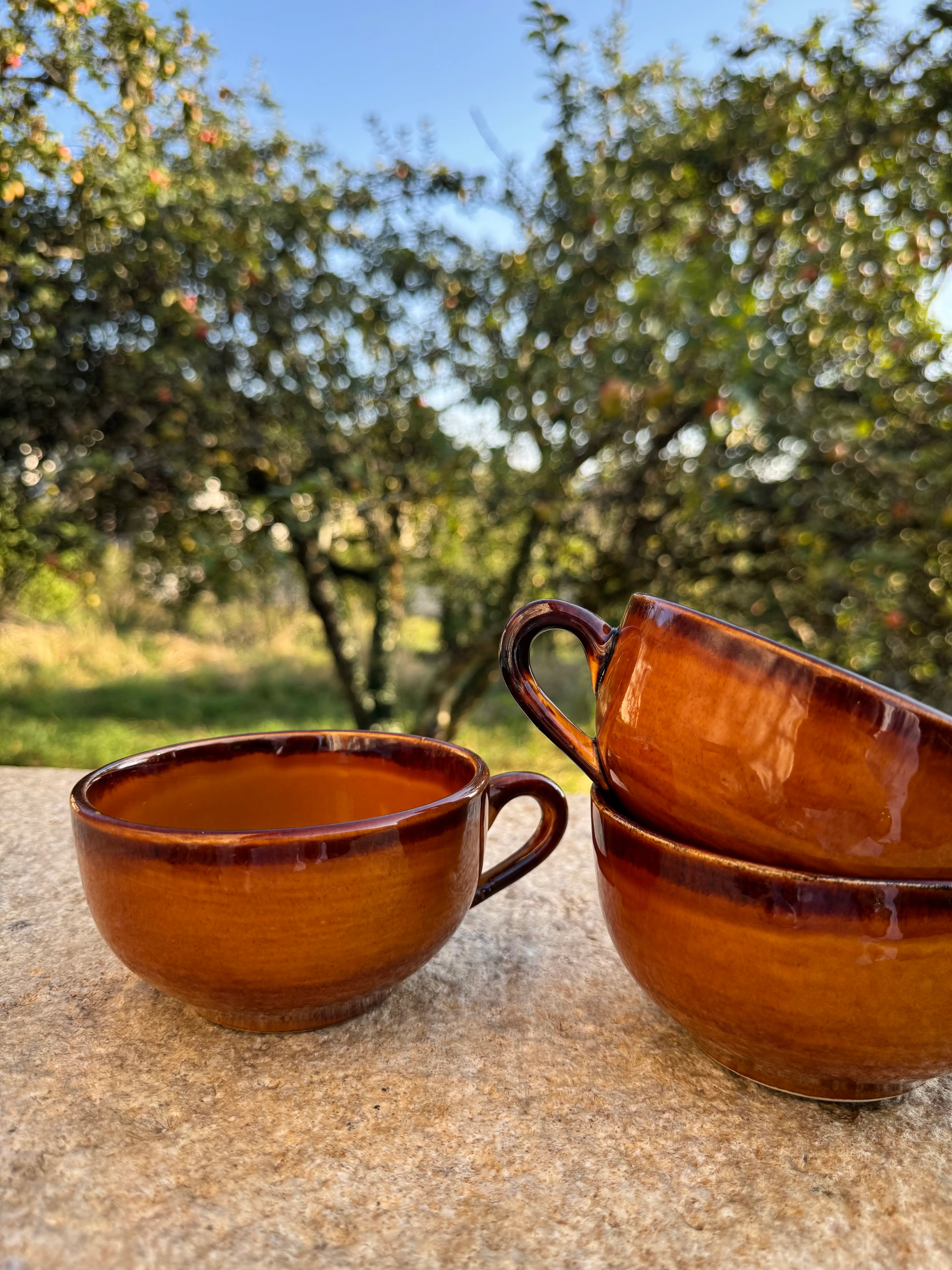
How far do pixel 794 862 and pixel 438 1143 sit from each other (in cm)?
22

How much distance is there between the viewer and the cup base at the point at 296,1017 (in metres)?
0.47

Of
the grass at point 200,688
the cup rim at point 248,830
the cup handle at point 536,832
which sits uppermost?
the cup rim at point 248,830

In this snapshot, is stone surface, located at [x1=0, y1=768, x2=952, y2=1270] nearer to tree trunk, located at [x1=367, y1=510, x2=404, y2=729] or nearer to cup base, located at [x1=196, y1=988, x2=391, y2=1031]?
cup base, located at [x1=196, y1=988, x2=391, y2=1031]

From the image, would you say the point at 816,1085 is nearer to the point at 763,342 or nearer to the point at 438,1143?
the point at 438,1143

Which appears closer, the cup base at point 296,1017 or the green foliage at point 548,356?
the cup base at point 296,1017

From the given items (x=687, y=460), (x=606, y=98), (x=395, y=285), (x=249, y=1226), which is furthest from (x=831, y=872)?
(x=395, y=285)

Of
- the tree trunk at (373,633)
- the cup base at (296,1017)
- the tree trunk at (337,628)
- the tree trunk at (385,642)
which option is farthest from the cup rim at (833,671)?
the tree trunk at (385,642)

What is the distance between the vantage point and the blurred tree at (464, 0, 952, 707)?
188 centimetres

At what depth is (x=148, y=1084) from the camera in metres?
0.45

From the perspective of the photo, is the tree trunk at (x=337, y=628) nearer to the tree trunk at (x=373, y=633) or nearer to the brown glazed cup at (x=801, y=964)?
the tree trunk at (x=373, y=633)

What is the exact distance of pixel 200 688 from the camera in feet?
15.3

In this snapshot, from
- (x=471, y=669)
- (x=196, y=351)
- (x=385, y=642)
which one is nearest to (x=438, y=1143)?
(x=196, y=351)

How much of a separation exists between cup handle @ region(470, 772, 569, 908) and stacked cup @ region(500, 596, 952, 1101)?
12 centimetres

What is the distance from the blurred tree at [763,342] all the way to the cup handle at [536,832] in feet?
4.23
